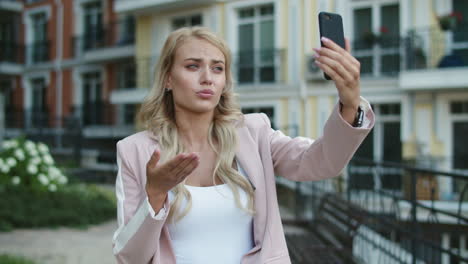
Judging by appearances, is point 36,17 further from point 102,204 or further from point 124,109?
point 102,204

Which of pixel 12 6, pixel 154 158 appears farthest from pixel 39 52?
pixel 154 158

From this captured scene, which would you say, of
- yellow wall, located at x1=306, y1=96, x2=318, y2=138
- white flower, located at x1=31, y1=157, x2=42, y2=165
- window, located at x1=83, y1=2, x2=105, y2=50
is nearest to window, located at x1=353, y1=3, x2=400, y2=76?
yellow wall, located at x1=306, y1=96, x2=318, y2=138

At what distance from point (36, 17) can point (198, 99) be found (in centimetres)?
1530

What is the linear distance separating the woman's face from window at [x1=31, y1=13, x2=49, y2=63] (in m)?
14.2

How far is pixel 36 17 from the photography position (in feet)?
47.5

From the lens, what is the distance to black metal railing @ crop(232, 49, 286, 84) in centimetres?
736

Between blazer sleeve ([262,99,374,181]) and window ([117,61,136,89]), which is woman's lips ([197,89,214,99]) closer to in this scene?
blazer sleeve ([262,99,374,181])

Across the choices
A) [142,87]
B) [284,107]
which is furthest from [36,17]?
[284,107]

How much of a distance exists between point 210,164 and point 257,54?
22.2 feet

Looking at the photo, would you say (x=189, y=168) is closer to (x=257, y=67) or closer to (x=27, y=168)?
(x=27, y=168)

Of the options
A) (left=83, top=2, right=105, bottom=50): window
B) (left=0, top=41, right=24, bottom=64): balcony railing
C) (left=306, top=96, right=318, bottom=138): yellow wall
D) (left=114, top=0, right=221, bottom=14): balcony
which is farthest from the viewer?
(left=0, top=41, right=24, bottom=64): balcony railing

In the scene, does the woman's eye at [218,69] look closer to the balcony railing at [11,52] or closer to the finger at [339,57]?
the finger at [339,57]

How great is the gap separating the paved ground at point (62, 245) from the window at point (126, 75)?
7.92 metres

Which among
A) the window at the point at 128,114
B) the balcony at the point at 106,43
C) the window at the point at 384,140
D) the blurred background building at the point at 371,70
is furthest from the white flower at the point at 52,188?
the balcony at the point at 106,43
